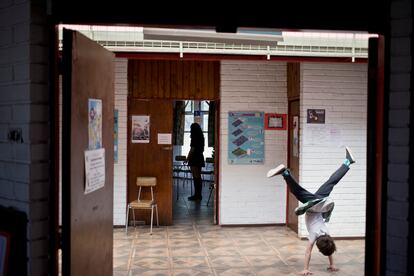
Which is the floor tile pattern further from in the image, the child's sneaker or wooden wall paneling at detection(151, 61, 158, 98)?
wooden wall paneling at detection(151, 61, 158, 98)

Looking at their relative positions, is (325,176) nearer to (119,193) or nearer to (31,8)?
(119,193)

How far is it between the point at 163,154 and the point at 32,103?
18.7ft

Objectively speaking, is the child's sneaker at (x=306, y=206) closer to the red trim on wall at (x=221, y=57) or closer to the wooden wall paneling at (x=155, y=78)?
the red trim on wall at (x=221, y=57)

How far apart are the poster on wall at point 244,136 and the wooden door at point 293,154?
489 millimetres

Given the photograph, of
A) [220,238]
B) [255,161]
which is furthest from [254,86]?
[220,238]

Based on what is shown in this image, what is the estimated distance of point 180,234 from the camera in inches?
303

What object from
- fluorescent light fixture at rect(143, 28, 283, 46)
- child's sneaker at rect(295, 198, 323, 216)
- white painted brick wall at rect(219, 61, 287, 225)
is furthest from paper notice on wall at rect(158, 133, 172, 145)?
child's sneaker at rect(295, 198, 323, 216)

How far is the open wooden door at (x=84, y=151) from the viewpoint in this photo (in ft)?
8.82

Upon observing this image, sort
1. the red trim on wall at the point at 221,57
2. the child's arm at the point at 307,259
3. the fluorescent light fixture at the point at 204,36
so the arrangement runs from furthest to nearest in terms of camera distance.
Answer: the red trim on wall at the point at 221,57, the child's arm at the point at 307,259, the fluorescent light fixture at the point at 204,36

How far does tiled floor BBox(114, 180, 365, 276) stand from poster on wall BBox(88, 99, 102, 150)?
2.82 metres

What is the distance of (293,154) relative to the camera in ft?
26.1

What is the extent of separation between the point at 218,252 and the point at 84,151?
4.05 meters

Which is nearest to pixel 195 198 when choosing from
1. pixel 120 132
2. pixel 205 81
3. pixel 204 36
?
pixel 120 132

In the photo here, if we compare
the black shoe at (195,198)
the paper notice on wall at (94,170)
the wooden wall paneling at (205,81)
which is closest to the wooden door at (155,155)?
the wooden wall paneling at (205,81)
